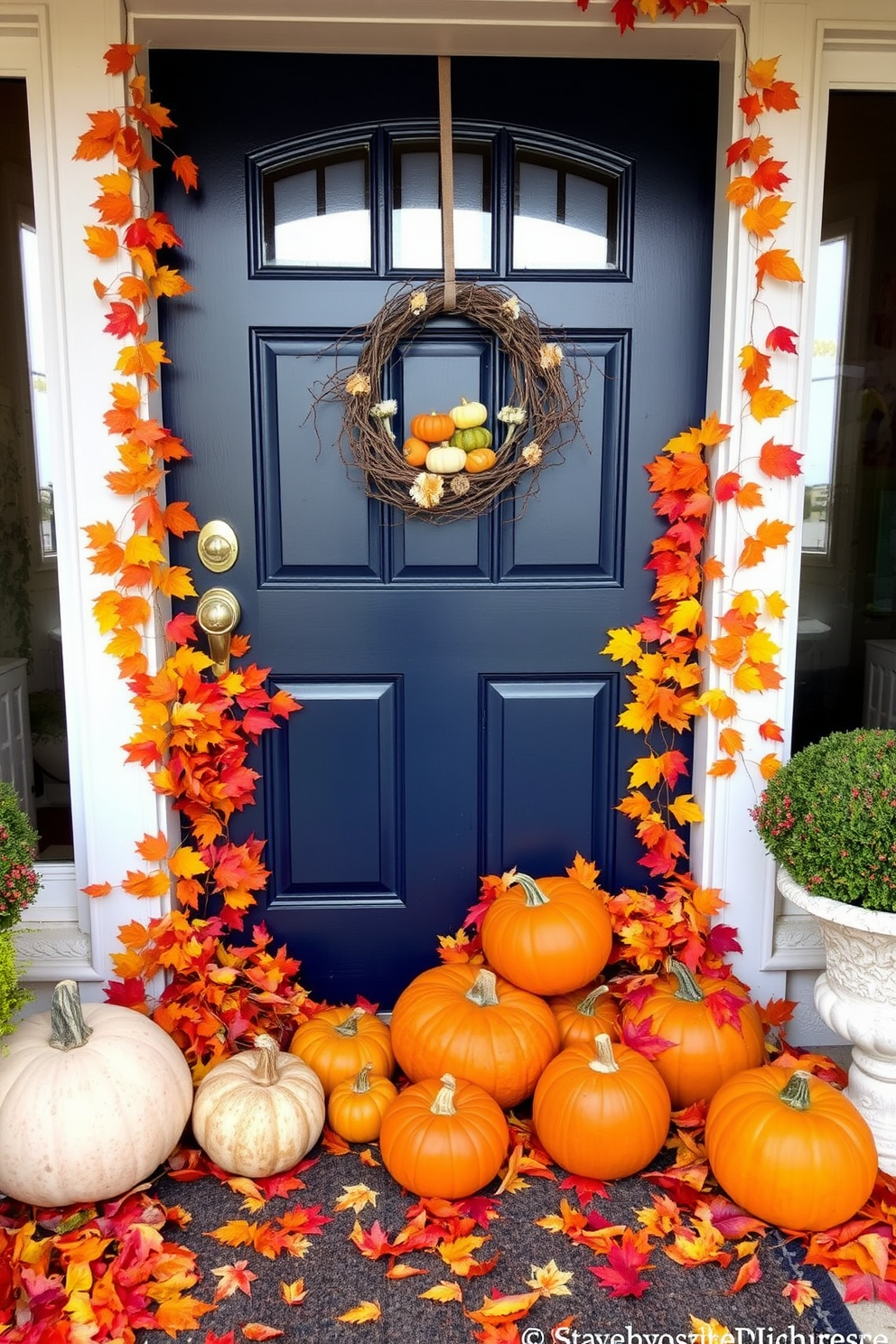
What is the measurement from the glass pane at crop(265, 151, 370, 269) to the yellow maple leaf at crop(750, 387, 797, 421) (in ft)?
3.28

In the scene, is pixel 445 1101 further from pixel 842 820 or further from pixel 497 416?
pixel 497 416

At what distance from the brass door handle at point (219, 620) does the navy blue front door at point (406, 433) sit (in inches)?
1.8

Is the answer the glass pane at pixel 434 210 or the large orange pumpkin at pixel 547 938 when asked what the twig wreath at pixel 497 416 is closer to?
the glass pane at pixel 434 210

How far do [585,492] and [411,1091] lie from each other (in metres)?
1.48

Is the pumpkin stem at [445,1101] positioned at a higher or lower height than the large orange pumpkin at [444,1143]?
higher

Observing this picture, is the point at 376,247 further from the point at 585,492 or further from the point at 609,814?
the point at 609,814

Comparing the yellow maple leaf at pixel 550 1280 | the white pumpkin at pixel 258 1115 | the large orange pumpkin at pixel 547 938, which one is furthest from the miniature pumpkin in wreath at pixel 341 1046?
the yellow maple leaf at pixel 550 1280

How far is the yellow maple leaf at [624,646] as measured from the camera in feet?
7.81

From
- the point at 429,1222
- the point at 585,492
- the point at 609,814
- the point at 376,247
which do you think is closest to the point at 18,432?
the point at 376,247

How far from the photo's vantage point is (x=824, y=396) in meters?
2.38

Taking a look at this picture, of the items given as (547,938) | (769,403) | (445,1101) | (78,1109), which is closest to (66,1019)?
(78,1109)

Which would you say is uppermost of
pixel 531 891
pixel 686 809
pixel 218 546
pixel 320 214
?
pixel 320 214

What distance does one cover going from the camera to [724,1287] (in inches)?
67.2

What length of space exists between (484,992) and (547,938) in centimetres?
19
